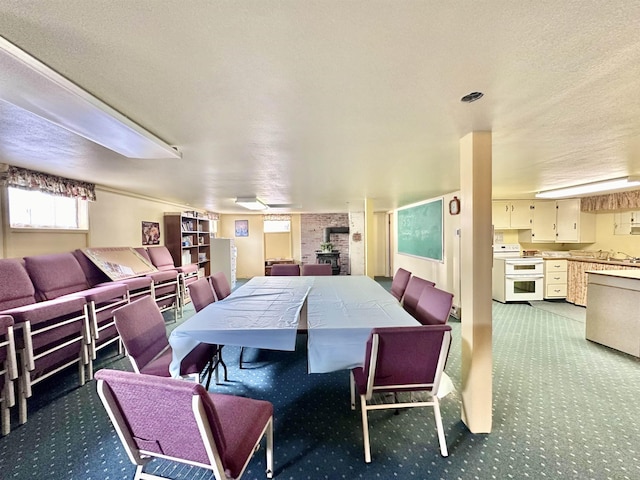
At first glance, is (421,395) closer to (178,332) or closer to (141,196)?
(178,332)

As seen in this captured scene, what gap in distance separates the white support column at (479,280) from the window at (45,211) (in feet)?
14.7

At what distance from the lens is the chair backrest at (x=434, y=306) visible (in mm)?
2039

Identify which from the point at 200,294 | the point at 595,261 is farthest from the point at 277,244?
the point at 595,261

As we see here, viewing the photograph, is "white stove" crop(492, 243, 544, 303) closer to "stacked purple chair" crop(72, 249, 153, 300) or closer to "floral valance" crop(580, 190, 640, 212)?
"floral valance" crop(580, 190, 640, 212)

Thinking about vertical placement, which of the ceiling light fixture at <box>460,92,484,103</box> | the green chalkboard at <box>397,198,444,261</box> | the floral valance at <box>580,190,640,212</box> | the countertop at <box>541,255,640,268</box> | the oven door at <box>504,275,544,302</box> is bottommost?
the oven door at <box>504,275,544,302</box>

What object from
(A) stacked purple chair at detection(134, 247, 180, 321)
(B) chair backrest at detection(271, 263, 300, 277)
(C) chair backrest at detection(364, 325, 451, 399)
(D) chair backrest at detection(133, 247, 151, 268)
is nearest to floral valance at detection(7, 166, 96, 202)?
(D) chair backrest at detection(133, 247, 151, 268)

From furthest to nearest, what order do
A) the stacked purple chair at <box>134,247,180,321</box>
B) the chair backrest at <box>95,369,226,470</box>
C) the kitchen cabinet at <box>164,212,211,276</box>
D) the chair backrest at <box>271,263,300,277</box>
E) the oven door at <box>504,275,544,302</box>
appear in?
the kitchen cabinet at <box>164,212,211,276</box> → the oven door at <box>504,275,544,302</box> → the chair backrest at <box>271,263,300,277</box> → the stacked purple chair at <box>134,247,180,321</box> → the chair backrest at <box>95,369,226,470</box>

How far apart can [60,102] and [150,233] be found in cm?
460

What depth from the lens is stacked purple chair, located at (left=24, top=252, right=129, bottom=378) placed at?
8.61 feet

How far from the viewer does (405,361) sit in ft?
5.35

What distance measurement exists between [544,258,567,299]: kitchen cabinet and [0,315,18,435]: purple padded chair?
7219mm

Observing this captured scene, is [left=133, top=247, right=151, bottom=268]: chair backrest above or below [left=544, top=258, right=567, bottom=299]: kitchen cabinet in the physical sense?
above

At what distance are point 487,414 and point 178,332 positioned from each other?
2.20 meters

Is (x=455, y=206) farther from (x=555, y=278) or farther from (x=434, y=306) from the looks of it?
(x=555, y=278)
